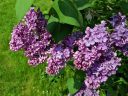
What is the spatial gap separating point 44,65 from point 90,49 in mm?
3483

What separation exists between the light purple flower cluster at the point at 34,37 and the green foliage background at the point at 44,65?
0.05 m

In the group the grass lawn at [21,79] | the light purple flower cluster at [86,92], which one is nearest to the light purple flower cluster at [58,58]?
the light purple flower cluster at [86,92]

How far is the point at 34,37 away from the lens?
6.08 feet

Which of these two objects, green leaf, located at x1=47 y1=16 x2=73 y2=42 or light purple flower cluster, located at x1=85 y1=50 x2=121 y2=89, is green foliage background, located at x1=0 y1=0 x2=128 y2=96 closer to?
green leaf, located at x1=47 y1=16 x2=73 y2=42

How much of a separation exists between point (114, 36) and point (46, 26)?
313mm

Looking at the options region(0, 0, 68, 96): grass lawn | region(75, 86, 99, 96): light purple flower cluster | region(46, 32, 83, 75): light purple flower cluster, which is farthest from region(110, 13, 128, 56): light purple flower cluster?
region(0, 0, 68, 96): grass lawn

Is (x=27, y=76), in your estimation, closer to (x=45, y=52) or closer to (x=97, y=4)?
(x=97, y=4)

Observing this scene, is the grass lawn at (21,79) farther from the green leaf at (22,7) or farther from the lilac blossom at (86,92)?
the green leaf at (22,7)

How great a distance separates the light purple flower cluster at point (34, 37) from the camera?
1832mm

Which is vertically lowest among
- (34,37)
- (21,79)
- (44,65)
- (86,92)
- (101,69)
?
(21,79)

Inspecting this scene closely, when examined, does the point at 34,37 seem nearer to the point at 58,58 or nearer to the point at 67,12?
the point at 58,58

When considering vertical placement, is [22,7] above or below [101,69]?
above

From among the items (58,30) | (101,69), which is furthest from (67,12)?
(101,69)

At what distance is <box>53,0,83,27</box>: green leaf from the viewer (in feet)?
5.43
